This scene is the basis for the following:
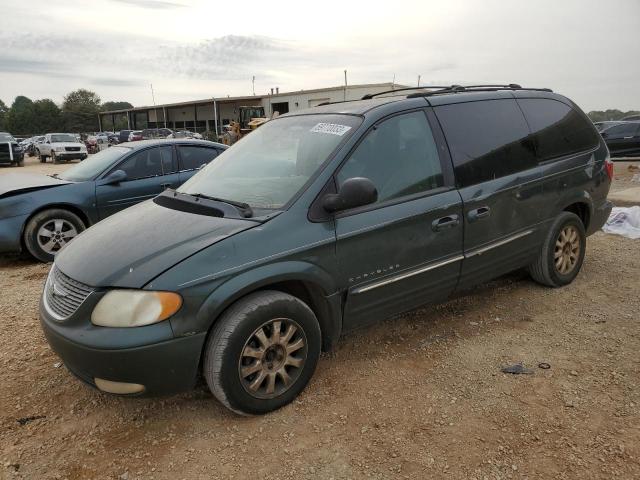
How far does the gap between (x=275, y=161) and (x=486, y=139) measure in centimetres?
158

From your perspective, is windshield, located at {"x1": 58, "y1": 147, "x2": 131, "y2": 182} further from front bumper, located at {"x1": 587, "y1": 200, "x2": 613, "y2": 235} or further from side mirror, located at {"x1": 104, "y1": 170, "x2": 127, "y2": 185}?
front bumper, located at {"x1": 587, "y1": 200, "x2": 613, "y2": 235}

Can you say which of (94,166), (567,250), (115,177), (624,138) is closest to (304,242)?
(567,250)

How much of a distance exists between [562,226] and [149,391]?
352 centimetres

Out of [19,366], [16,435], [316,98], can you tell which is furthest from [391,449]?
[316,98]

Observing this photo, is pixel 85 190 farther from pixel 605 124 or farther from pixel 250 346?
pixel 605 124

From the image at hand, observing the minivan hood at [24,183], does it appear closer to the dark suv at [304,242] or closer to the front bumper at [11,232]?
the front bumper at [11,232]

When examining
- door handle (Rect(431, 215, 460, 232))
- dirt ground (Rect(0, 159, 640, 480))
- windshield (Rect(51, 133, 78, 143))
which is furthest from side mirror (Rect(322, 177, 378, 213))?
windshield (Rect(51, 133, 78, 143))

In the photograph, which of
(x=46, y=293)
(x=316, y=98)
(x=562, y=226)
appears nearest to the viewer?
(x=46, y=293)

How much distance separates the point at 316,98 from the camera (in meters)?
36.5

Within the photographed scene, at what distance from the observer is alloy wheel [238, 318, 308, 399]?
257 centimetres

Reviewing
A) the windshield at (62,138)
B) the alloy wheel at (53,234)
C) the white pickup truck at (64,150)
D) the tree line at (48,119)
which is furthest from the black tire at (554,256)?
the tree line at (48,119)

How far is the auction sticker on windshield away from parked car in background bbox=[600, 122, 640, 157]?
15158mm

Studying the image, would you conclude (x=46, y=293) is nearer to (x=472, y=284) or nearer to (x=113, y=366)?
(x=113, y=366)

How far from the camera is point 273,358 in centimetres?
267
